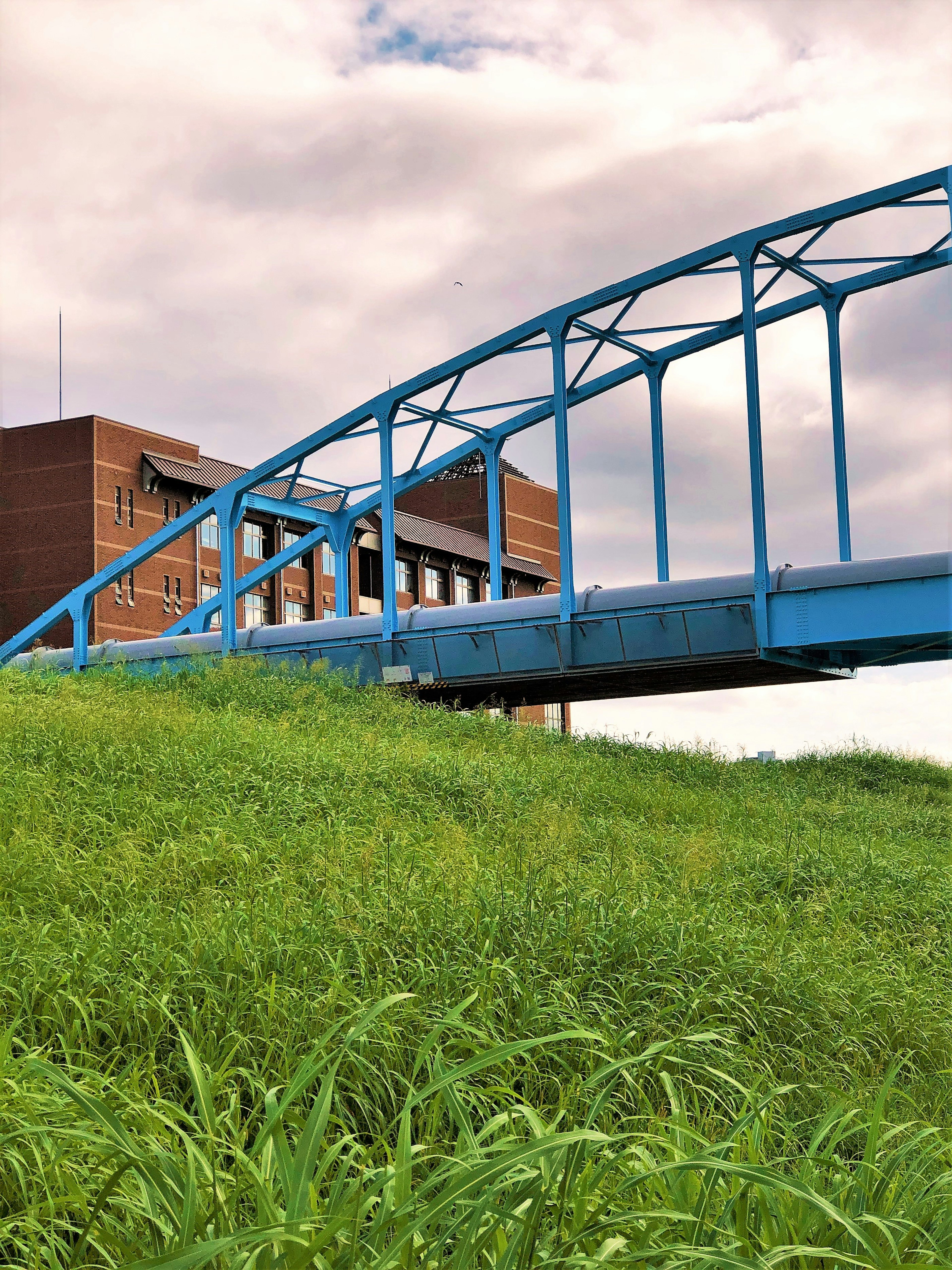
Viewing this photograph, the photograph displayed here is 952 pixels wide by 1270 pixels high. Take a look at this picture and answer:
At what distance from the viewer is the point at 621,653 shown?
2206 centimetres

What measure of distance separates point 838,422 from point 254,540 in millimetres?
37285

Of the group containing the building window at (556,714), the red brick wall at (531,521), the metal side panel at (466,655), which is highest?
the red brick wall at (531,521)

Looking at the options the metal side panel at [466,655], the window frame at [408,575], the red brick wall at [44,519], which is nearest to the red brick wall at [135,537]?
the red brick wall at [44,519]

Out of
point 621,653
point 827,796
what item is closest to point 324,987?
point 827,796

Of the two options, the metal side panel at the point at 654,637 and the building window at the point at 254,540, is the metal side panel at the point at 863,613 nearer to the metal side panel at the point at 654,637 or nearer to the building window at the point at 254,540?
the metal side panel at the point at 654,637

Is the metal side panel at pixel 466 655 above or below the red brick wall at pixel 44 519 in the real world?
below

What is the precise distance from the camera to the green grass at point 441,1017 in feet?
9.79

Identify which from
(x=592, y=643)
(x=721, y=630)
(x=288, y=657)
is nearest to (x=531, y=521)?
(x=288, y=657)

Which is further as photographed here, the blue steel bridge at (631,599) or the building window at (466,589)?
the building window at (466,589)

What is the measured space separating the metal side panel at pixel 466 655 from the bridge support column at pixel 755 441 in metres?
5.69

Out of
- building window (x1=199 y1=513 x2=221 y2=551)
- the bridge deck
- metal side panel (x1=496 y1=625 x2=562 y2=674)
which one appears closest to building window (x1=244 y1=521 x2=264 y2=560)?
building window (x1=199 y1=513 x2=221 y2=551)

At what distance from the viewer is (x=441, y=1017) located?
519cm

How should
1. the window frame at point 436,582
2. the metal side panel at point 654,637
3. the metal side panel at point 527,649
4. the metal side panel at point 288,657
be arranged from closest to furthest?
the metal side panel at point 654,637, the metal side panel at point 527,649, the metal side panel at point 288,657, the window frame at point 436,582

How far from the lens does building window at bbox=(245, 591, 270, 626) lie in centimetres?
5406
